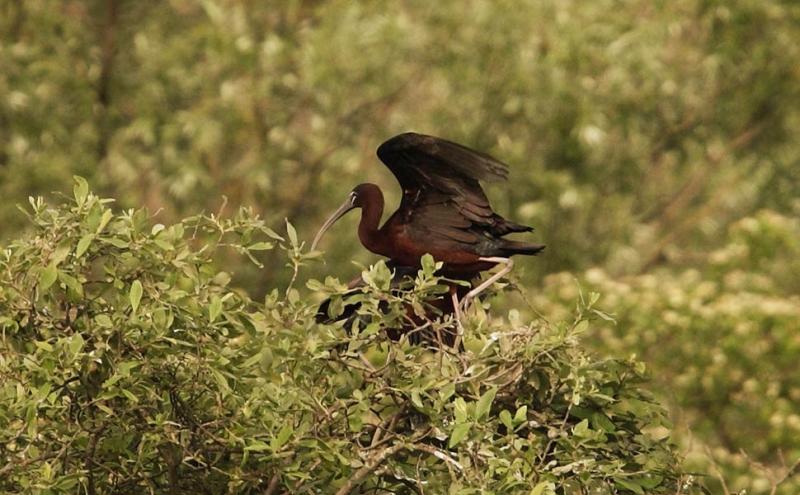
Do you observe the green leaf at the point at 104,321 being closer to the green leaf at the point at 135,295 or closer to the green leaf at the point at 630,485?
the green leaf at the point at 135,295

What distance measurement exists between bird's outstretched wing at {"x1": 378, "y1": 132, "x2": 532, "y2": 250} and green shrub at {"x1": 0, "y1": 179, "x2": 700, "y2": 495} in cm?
114

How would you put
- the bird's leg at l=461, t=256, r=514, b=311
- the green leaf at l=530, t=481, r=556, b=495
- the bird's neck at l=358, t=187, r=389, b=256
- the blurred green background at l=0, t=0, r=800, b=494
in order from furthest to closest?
the blurred green background at l=0, t=0, r=800, b=494 → the bird's neck at l=358, t=187, r=389, b=256 → the bird's leg at l=461, t=256, r=514, b=311 → the green leaf at l=530, t=481, r=556, b=495

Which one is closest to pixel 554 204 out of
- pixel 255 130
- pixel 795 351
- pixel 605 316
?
pixel 255 130

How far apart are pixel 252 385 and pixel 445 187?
1.62m

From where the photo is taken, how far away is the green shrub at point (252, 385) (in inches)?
228

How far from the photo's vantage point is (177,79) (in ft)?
57.8

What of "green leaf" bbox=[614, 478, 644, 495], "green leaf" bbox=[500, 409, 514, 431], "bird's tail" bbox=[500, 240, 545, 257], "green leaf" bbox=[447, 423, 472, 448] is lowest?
"green leaf" bbox=[614, 478, 644, 495]

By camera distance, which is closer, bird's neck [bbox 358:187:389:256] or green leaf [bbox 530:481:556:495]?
green leaf [bbox 530:481:556:495]

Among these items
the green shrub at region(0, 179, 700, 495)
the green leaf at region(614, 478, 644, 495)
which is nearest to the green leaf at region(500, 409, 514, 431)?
the green shrub at region(0, 179, 700, 495)

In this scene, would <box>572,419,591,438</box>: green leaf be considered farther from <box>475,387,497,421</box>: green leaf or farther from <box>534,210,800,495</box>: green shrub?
<box>534,210,800,495</box>: green shrub

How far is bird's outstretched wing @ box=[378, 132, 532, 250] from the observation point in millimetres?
7230

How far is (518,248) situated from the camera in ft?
23.5

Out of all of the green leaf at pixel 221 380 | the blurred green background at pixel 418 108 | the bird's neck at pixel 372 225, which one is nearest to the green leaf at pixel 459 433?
the green leaf at pixel 221 380

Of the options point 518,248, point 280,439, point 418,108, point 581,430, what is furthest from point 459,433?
point 418,108
